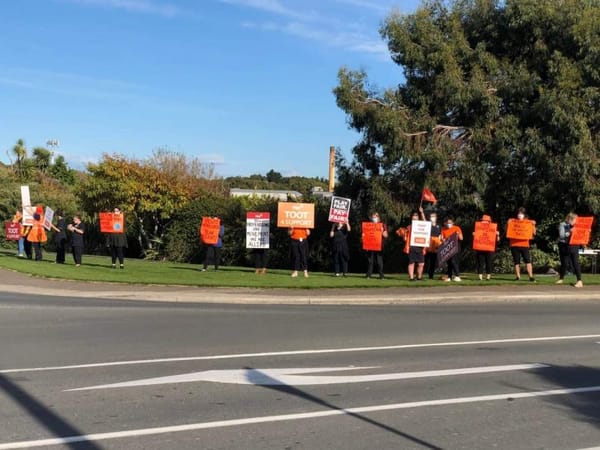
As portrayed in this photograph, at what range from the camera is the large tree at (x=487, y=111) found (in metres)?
19.7

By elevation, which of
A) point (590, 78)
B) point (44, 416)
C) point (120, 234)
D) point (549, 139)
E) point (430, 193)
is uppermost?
point (590, 78)

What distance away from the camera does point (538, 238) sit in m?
24.4

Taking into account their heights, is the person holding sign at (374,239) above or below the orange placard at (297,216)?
below

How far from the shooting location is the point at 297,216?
19.8m

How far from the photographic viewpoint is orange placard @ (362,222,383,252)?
18.9 m

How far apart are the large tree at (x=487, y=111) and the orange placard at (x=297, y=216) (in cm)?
326

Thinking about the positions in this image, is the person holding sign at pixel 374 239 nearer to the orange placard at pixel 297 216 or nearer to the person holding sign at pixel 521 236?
the orange placard at pixel 297 216

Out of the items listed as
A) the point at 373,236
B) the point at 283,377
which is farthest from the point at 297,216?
the point at 283,377

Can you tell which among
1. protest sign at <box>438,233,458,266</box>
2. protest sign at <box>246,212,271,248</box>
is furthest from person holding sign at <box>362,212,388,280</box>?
protest sign at <box>246,212,271,248</box>

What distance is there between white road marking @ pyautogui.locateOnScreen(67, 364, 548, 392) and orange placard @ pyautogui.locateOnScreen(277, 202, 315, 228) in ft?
39.9

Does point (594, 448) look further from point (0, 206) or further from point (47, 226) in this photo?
point (0, 206)

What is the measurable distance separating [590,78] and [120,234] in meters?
15.1

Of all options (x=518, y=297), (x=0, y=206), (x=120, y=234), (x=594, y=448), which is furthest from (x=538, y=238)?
(x=0, y=206)

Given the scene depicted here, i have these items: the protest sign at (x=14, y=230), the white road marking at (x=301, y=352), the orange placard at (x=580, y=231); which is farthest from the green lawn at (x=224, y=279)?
the white road marking at (x=301, y=352)
